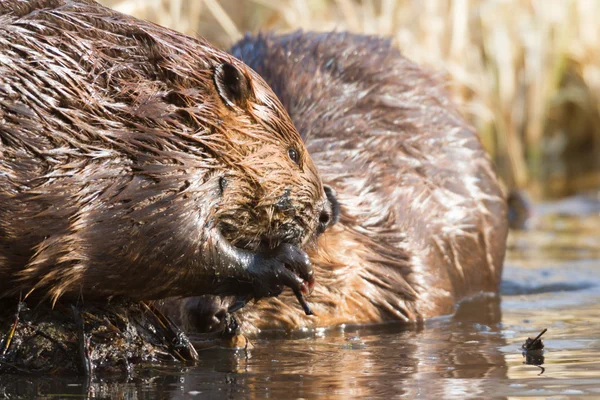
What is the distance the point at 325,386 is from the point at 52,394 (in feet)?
2.38

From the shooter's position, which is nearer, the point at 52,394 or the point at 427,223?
the point at 52,394

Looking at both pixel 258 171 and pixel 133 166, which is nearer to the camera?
pixel 133 166

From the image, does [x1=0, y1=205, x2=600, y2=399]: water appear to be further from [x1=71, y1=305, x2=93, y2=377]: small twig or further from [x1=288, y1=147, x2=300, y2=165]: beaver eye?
[x1=288, y1=147, x2=300, y2=165]: beaver eye

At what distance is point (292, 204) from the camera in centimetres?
360

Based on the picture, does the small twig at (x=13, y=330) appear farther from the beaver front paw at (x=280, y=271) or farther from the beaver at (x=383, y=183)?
the beaver at (x=383, y=183)

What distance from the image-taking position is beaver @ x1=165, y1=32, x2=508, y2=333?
476cm

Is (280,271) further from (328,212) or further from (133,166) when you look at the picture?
(133,166)

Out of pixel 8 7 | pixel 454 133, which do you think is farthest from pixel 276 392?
pixel 454 133

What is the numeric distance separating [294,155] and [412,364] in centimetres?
74

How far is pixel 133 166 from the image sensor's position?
3.21 metres

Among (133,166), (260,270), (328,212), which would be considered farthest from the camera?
(328,212)

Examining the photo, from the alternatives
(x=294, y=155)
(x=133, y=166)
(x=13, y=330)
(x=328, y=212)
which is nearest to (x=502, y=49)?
(x=328, y=212)

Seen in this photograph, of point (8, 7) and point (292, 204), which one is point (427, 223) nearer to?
point (292, 204)

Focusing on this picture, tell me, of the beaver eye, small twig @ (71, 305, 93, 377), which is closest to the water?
small twig @ (71, 305, 93, 377)
